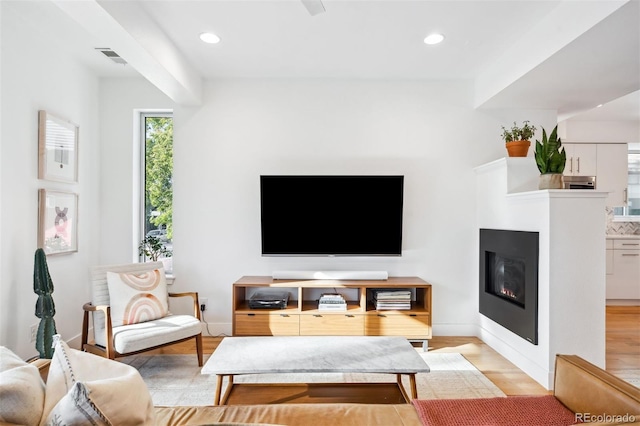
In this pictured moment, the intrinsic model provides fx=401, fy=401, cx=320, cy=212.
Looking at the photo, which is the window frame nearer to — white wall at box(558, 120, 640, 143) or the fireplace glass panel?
the fireplace glass panel

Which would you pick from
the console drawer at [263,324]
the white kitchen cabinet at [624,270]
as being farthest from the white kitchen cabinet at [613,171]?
the console drawer at [263,324]

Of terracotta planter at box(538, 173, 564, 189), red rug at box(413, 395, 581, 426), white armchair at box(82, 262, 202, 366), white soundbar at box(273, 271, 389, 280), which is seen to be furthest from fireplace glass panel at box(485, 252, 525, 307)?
white armchair at box(82, 262, 202, 366)

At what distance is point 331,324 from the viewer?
142 inches

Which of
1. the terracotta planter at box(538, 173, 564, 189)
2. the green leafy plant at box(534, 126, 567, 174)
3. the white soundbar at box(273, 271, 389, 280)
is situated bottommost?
the white soundbar at box(273, 271, 389, 280)

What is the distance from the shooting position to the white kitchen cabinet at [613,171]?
5.62 metres

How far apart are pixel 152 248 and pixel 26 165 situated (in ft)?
4.70

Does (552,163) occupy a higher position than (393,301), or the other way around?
(552,163)

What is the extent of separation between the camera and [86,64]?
3.81 meters

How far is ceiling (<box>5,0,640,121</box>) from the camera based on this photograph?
2.50 meters

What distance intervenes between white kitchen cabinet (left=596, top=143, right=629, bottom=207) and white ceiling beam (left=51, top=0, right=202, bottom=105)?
17.9 ft

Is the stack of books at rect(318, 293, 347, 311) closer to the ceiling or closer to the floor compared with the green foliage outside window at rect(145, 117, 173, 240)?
closer to the floor

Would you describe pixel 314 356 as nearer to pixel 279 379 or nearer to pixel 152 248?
pixel 279 379

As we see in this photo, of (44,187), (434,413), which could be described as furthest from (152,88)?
(434,413)

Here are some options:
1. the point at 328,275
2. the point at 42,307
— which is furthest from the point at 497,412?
the point at 42,307
